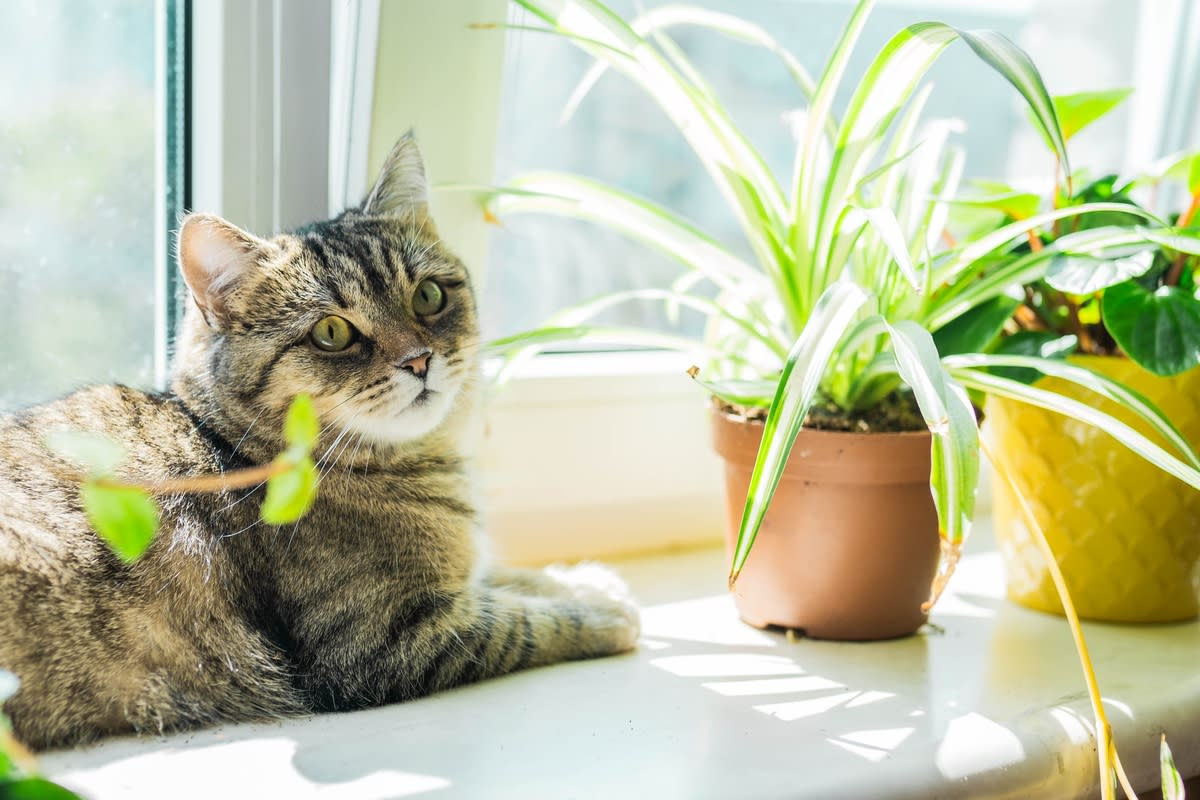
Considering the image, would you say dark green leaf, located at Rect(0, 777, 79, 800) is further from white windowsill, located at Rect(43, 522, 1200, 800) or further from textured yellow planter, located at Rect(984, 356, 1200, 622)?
textured yellow planter, located at Rect(984, 356, 1200, 622)

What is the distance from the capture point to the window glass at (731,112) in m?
1.34

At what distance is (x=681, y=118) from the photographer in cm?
98

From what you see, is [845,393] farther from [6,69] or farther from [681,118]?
[6,69]

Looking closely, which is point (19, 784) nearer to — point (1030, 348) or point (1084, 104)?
point (1030, 348)

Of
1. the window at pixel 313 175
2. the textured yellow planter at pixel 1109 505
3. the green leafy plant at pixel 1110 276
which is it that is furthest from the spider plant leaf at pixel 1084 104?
the window at pixel 313 175

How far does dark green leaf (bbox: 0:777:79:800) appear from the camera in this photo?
40 centimetres

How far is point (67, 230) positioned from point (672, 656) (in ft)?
2.36

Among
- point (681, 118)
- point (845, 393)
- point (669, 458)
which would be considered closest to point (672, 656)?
point (845, 393)

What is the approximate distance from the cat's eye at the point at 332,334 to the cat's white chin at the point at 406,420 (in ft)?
0.22

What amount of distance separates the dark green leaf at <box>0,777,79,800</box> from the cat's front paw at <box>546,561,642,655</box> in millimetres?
601

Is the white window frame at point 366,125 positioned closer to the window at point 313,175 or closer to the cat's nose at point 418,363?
the window at point 313,175

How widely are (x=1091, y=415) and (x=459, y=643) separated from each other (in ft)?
1.85

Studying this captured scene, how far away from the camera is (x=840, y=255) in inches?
37.8

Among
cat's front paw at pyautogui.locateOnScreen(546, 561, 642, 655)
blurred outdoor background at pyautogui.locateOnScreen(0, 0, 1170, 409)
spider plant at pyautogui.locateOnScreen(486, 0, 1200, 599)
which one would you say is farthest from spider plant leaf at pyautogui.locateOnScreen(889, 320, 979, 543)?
blurred outdoor background at pyautogui.locateOnScreen(0, 0, 1170, 409)
